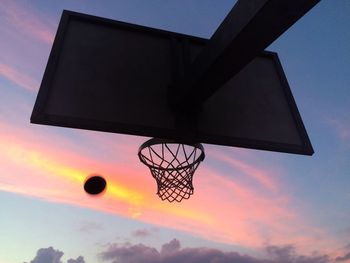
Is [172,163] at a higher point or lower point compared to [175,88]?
lower

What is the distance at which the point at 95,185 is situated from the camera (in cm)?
353

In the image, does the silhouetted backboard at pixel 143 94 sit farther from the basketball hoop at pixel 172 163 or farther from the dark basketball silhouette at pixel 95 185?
the dark basketball silhouette at pixel 95 185

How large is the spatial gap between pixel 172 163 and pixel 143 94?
0.94 m

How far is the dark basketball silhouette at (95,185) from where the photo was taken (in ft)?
11.3

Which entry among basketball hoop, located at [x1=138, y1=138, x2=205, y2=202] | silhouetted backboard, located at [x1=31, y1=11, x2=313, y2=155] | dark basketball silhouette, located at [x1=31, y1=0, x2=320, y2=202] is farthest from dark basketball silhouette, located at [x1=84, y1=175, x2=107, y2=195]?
silhouetted backboard, located at [x1=31, y1=11, x2=313, y2=155]

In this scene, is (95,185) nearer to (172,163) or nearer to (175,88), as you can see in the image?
(172,163)

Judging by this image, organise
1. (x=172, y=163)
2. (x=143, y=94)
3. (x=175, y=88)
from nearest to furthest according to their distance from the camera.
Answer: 1. (x=143, y=94)
2. (x=175, y=88)
3. (x=172, y=163)

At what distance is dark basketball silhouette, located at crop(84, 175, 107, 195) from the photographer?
3.44m

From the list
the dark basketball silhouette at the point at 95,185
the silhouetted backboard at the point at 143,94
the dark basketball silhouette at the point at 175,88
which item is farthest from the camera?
the dark basketball silhouette at the point at 95,185

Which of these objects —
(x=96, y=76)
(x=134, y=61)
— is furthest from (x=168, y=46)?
(x=96, y=76)

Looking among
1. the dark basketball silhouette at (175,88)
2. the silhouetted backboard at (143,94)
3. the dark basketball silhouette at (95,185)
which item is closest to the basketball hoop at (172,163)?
the dark basketball silhouette at (175,88)

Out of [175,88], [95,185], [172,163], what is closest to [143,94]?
[175,88]

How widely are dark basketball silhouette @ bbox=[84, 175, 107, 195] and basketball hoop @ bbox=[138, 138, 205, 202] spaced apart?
0.51 metres

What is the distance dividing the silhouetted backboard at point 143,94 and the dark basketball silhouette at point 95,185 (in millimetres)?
1123
